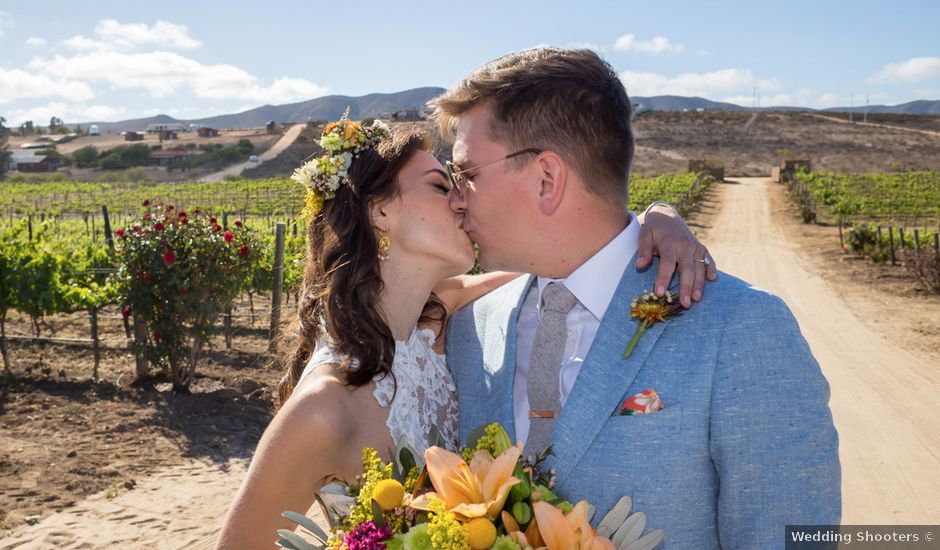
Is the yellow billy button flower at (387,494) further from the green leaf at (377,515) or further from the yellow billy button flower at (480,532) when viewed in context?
the yellow billy button flower at (480,532)

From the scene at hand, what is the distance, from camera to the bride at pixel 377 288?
249cm

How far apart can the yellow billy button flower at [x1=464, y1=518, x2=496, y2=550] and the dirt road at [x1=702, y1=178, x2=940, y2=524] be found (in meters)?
5.61

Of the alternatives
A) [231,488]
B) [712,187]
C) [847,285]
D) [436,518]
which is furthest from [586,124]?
[712,187]

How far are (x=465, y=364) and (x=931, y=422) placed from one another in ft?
24.8

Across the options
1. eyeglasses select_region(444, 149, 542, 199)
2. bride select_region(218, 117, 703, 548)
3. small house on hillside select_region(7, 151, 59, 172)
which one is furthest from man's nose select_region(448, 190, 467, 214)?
small house on hillside select_region(7, 151, 59, 172)

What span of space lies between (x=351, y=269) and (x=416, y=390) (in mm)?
488

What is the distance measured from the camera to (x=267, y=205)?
45.5m

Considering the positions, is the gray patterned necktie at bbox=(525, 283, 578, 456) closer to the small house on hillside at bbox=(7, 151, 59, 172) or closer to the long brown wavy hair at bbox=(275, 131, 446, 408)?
the long brown wavy hair at bbox=(275, 131, 446, 408)

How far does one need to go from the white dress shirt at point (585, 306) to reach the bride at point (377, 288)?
18 cm

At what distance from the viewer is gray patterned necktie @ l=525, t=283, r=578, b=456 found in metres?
2.12

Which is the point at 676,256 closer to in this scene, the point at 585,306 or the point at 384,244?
the point at 585,306

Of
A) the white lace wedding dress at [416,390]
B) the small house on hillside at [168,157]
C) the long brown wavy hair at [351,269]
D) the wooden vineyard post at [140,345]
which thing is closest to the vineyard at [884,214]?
the wooden vineyard post at [140,345]

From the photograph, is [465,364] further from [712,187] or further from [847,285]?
[712,187]

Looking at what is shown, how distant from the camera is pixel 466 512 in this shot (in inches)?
54.3
